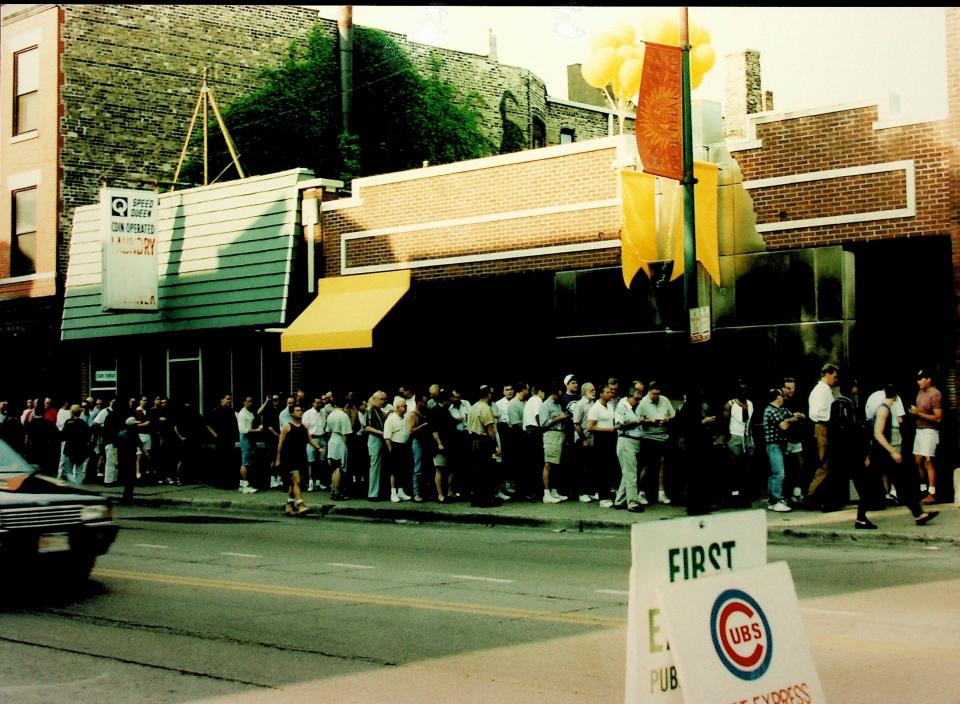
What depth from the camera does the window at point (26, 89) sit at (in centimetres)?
3002

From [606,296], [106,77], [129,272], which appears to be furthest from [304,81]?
[606,296]

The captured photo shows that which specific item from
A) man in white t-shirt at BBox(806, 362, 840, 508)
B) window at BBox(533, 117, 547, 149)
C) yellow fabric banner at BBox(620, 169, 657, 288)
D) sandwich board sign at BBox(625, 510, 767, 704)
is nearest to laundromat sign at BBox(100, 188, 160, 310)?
yellow fabric banner at BBox(620, 169, 657, 288)

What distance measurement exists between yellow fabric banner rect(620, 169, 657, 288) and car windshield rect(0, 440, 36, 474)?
1102 centimetres

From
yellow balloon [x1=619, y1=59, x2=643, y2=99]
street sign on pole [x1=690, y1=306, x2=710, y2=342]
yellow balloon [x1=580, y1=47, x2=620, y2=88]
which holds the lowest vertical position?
street sign on pole [x1=690, y1=306, x2=710, y2=342]

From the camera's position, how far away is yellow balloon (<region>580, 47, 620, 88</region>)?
25.6 metres

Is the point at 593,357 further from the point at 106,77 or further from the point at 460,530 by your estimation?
the point at 106,77

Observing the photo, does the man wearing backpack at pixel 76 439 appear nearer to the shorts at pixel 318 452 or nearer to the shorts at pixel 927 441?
the shorts at pixel 318 452

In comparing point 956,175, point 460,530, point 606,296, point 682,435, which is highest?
point 956,175

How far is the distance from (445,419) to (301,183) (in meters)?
8.12

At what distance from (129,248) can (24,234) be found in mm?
6269

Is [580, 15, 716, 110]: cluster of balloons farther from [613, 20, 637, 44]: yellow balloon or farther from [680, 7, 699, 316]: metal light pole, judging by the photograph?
[680, 7, 699, 316]: metal light pole

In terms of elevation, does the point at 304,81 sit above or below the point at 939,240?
above

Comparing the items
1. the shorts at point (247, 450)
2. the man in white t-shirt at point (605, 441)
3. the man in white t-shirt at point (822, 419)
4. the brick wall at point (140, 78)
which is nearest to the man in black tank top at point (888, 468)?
the man in white t-shirt at point (822, 419)

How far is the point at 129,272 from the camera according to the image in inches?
1016
